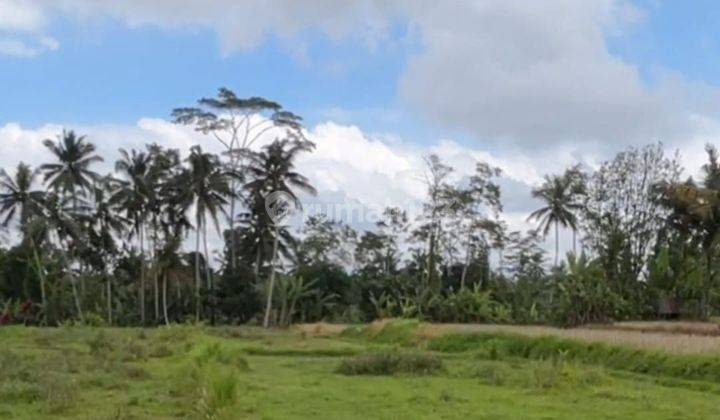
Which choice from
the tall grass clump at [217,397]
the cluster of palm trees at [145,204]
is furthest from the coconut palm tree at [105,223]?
the tall grass clump at [217,397]

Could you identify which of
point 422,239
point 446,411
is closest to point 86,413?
point 446,411

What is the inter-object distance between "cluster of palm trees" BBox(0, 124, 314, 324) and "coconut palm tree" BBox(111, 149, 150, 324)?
0.06 m

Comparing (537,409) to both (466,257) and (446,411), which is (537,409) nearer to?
(446,411)

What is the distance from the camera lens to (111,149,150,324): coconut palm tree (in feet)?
191

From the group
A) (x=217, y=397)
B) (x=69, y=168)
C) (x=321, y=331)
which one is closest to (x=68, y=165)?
(x=69, y=168)

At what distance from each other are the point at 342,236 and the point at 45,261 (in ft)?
71.8

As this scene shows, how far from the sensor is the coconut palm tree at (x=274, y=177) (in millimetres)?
56062

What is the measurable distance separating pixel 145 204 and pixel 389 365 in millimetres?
38780

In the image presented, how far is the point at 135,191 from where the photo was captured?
5803cm

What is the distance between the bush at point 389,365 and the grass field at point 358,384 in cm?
3

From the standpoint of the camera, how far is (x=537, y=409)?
52.6ft

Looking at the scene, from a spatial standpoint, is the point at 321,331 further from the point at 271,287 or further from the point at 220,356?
the point at 220,356

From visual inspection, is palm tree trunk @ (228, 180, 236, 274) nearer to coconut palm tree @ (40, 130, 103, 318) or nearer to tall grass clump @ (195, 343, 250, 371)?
coconut palm tree @ (40, 130, 103, 318)

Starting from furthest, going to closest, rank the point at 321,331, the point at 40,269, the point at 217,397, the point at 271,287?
the point at 40,269, the point at 271,287, the point at 321,331, the point at 217,397
